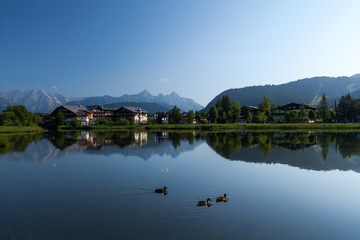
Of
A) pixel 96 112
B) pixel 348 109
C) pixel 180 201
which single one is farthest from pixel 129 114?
pixel 180 201

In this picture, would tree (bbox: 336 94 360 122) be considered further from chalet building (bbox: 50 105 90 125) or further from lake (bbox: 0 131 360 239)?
chalet building (bbox: 50 105 90 125)

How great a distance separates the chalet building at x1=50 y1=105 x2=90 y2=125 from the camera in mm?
93938

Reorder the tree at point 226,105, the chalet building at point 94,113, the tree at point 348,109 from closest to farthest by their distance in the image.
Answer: the tree at point 348,109 → the tree at point 226,105 → the chalet building at point 94,113

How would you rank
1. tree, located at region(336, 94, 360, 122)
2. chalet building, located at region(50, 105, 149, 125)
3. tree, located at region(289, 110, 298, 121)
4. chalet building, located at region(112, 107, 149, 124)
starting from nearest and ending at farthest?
tree, located at region(336, 94, 360, 122)
tree, located at region(289, 110, 298, 121)
chalet building, located at region(50, 105, 149, 125)
chalet building, located at region(112, 107, 149, 124)

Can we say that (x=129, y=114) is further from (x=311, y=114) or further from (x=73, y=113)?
(x=311, y=114)

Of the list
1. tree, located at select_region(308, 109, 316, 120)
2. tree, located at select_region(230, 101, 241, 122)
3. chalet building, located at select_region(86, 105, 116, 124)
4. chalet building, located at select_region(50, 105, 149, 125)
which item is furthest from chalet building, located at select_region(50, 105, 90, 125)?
tree, located at select_region(308, 109, 316, 120)

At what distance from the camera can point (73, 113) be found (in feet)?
307

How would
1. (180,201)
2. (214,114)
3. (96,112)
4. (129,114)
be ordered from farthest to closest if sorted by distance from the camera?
(129,114), (96,112), (214,114), (180,201)

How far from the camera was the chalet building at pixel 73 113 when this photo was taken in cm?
9394

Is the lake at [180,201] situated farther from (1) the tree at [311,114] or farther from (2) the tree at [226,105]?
(1) the tree at [311,114]

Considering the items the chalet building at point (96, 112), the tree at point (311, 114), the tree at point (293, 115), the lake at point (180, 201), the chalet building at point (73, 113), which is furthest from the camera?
the chalet building at point (96, 112)

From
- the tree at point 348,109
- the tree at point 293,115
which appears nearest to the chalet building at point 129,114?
the tree at point 293,115

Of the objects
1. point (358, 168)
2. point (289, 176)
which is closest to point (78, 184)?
point (289, 176)

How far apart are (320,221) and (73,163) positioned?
16747mm
